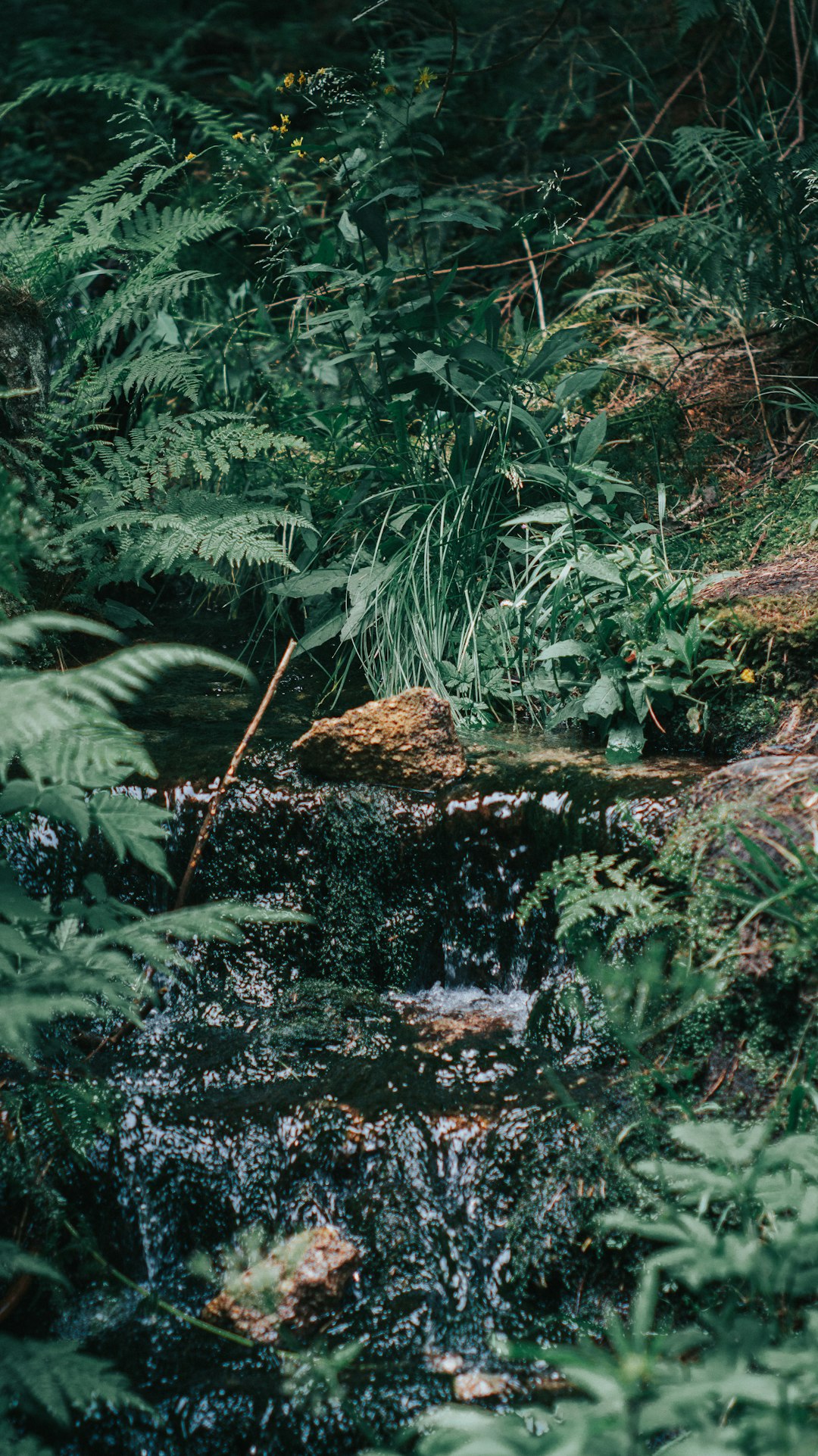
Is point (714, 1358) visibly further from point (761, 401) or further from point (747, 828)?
point (761, 401)

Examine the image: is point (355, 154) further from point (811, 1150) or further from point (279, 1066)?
point (811, 1150)

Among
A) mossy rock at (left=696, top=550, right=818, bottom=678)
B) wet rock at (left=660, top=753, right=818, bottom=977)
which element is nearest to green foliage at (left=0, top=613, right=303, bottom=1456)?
wet rock at (left=660, top=753, right=818, bottom=977)

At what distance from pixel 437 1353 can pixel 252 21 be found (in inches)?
322

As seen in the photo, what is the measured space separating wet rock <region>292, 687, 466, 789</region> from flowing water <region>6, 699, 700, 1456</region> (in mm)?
56

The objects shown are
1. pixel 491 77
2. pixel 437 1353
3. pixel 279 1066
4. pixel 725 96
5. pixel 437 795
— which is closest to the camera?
pixel 437 1353

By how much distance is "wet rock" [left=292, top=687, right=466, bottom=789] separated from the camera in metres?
2.71

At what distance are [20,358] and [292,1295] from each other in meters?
3.21

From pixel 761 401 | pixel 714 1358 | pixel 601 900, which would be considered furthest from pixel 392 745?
pixel 761 401

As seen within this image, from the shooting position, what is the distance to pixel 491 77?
6184mm

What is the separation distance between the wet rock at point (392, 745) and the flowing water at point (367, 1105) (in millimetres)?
56

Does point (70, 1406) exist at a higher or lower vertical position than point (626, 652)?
lower

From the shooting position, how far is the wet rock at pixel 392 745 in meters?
2.71

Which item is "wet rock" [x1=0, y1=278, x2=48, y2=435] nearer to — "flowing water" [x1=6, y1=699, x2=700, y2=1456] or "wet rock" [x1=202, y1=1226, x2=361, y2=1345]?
"flowing water" [x1=6, y1=699, x2=700, y2=1456]

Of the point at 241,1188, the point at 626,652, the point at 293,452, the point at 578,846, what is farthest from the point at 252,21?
the point at 241,1188
